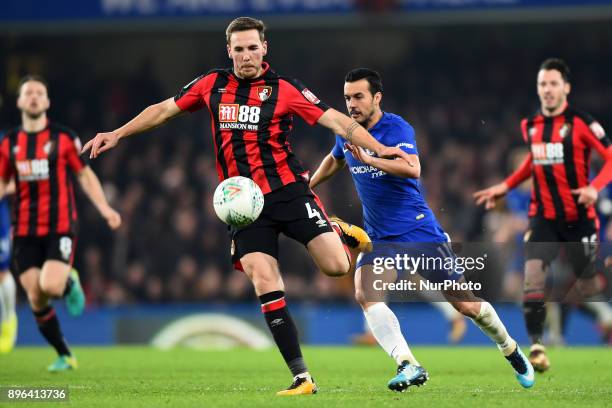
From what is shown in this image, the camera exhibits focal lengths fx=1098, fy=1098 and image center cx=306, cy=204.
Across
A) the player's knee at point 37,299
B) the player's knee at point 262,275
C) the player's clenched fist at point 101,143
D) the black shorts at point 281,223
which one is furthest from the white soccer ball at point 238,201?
the player's knee at point 37,299

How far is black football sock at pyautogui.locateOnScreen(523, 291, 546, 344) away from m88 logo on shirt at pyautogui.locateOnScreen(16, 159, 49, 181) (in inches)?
158

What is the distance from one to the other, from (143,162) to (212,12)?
3.81 metres

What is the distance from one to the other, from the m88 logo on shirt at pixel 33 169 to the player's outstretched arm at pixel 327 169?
2.83 m

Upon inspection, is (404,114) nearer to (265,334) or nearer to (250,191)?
(265,334)

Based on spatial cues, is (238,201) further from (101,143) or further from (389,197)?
(389,197)

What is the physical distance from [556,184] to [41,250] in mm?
4195

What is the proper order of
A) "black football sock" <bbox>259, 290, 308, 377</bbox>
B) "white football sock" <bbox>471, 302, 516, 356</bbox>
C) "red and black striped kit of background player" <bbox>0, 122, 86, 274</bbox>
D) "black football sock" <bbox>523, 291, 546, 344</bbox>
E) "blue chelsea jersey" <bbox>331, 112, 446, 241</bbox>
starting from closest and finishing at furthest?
1. "black football sock" <bbox>259, 290, 308, 377</bbox>
2. "white football sock" <bbox>471, 302, 516, 356</bbox>
3. "blue chelsea jersey" <bbox>331, 112, 446, 241</bbox>
4. "black football sock" <bbox>523, 291, 546, 344</bbox>
5. "red and black striped kit of background player" <bbox>0, 122, 86, 274</bbox>

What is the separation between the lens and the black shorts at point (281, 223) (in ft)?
20.5

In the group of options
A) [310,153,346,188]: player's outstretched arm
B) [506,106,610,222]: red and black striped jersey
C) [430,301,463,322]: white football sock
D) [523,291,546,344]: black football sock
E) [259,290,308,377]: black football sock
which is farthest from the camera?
[430,301,463,322]: white football sock

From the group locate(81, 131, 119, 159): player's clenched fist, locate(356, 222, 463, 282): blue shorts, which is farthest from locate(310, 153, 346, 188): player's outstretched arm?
locate(81, 131, 119, 159): player's clenched fist

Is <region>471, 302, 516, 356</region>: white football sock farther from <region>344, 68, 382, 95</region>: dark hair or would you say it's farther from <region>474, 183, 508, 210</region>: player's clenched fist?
<region>474, 183, 508, 210</region>: player's clenched fist

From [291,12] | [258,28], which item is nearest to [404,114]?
[291,12]

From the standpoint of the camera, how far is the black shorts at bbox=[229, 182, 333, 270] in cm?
626

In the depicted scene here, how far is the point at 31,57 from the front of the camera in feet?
62.0
